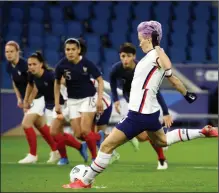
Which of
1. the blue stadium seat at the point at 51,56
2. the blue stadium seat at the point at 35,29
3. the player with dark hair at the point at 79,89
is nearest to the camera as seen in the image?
the player with dark hair at the point at 79,89

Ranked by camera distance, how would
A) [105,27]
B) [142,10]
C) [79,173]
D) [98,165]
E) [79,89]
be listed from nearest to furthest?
[98,165] < [79,173] < [79,89] < [105,27] < [142,10]

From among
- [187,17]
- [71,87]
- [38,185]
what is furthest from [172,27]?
[38,185]

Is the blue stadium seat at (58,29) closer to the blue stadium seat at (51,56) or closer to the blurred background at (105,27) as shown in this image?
the blurred background at (105,27)

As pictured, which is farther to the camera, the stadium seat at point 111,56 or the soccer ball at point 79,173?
the stadium seat at point 111,56

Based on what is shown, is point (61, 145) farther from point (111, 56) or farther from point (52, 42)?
point (52, 42)

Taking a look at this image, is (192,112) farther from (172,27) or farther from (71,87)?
(71,87)

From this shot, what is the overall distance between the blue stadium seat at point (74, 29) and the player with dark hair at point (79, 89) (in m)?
9.88

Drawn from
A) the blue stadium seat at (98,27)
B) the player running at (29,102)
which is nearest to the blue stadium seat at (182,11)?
the blue stadium seat at (98,27)

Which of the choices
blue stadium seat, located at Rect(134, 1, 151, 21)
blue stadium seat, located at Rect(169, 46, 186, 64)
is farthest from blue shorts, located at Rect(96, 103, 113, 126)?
blue stadium seat, located at Rect(134, 1, 151, 21)

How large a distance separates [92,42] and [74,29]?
71 centimetres

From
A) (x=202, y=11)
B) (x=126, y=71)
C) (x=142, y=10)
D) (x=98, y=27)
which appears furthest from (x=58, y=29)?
(x=126, y=71)

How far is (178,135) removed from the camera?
782 centimetres

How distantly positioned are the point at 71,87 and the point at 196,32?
1152cm

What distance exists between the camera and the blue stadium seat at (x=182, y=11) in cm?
2123
